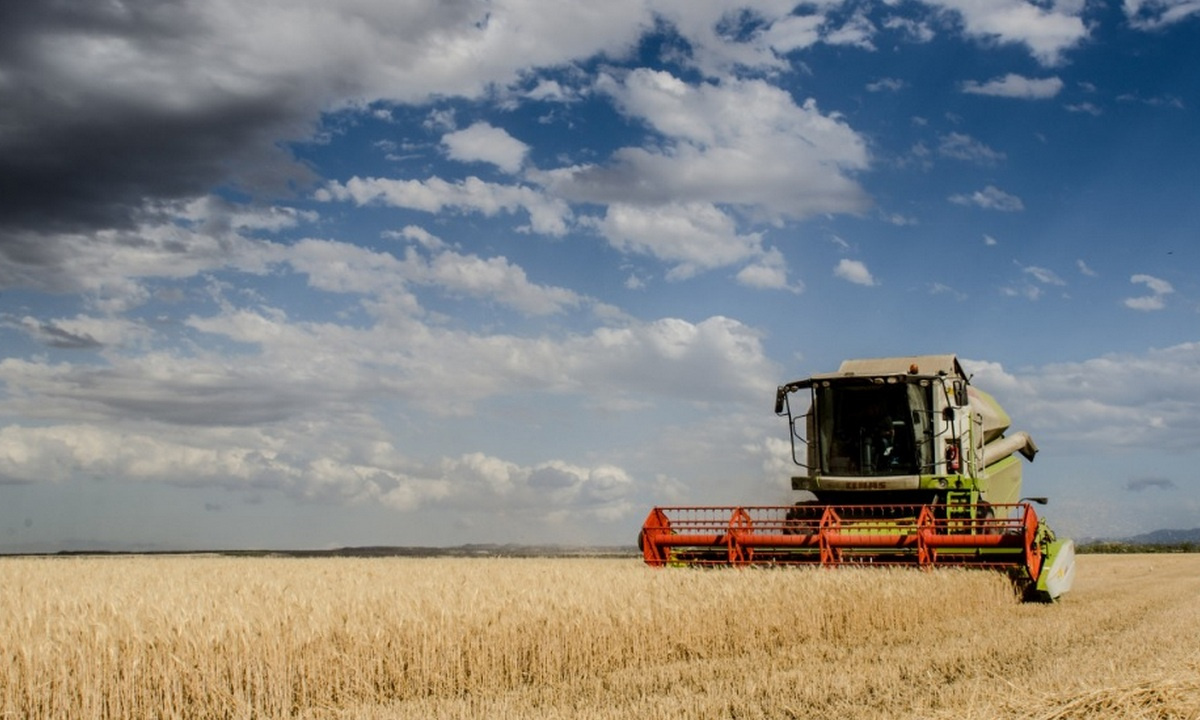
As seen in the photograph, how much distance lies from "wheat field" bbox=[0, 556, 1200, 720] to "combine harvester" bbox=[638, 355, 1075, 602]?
110 cm

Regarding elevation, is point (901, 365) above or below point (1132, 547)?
above

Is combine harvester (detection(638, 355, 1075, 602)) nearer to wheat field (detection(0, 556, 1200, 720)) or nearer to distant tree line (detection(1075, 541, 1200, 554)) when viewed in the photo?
wheat field (detection(0, 556, 1200, 720))

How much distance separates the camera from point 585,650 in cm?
772

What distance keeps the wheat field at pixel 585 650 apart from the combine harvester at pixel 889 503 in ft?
3.59

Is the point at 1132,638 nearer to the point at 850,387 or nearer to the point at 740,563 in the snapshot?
the point at 740,563

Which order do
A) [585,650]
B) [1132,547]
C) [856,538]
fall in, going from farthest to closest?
[1132,547] < [856,538] < [585,650]

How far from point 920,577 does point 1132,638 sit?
2.00m

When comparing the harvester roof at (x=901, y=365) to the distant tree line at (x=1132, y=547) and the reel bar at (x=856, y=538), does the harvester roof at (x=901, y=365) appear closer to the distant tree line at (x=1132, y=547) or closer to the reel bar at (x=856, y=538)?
the reel bar at (x=856, y=538)

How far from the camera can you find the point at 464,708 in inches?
233

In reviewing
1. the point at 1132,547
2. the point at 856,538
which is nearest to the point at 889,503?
the point at 856,538

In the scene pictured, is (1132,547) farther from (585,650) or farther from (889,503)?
(585,650)

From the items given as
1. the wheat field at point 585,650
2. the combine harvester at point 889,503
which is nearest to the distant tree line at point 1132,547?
the combine harvester at point 889,503

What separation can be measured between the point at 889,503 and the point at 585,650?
6.97m

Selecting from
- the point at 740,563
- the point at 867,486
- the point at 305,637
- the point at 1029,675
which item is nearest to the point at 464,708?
the point at 305,637
